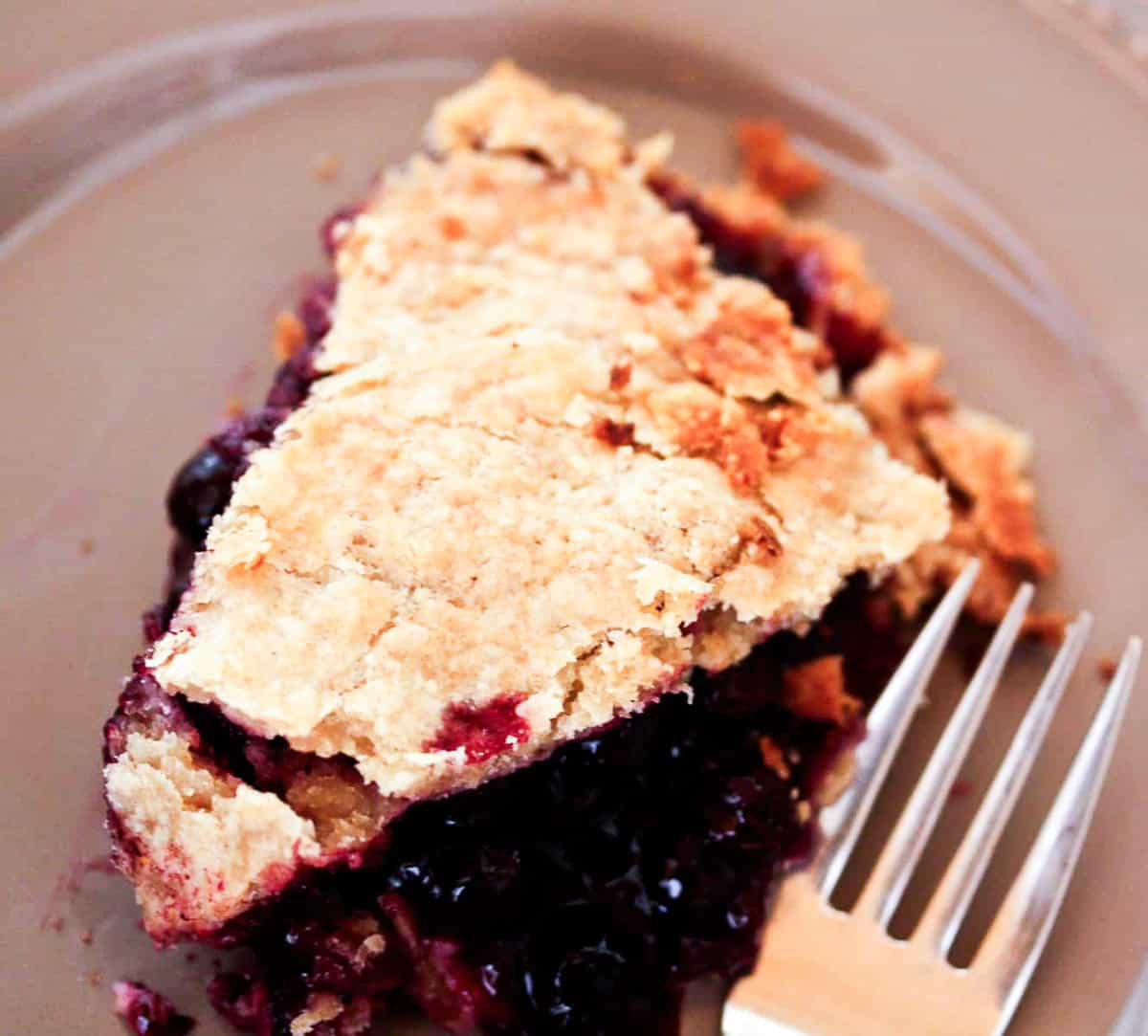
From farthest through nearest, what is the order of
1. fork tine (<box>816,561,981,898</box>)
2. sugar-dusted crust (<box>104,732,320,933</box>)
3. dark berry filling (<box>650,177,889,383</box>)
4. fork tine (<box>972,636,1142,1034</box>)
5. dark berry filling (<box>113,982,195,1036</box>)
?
dark berry filling (<box>650,177,889,383</box>) → fork tine (<box>816,561,981,898</box>) → fork tine (<box>972,636,1142,1034</box>) → dark berry filling (<box>113,982,195,1036</box>) → sugar-dusted crust (<box>104,732,320,933</box>)

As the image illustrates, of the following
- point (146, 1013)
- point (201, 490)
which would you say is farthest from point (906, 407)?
point (146, 1013)

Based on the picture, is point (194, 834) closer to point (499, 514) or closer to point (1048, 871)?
point (499, 514)

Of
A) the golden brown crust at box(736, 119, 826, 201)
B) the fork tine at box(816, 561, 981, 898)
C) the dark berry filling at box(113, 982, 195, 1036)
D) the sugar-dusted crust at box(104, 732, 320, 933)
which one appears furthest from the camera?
the golden brown crust at box(736, 119, 826, 201)

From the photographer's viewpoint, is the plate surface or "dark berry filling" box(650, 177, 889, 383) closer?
the plate surface

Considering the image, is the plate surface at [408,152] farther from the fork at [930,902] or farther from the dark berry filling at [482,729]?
the dark berry filling at [482,729]

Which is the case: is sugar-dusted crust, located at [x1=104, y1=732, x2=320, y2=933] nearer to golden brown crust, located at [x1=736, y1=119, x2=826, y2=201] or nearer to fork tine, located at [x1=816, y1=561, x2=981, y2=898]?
fork tine, located at [x1=816, y1=561, x2=981, y2=898]

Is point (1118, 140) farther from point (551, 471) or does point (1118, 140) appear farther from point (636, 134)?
point (551, 471)

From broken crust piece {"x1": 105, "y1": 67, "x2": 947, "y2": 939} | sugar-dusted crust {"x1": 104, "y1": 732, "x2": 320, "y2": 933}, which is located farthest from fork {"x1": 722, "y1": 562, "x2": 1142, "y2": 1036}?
sugar-dusted crust {"x1": 104, "y1": 732, "x2": 320, "y2": 933}

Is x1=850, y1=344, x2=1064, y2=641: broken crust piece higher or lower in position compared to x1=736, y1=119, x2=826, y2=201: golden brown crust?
lower
